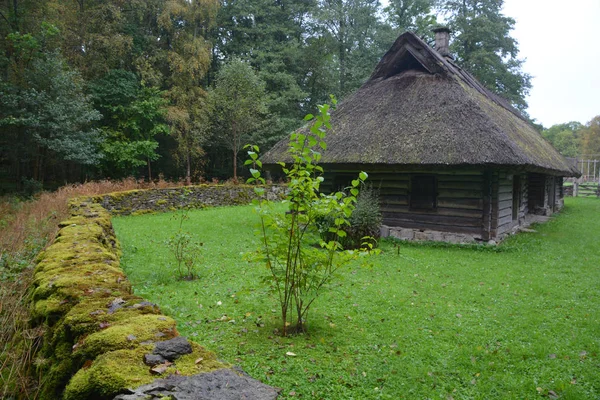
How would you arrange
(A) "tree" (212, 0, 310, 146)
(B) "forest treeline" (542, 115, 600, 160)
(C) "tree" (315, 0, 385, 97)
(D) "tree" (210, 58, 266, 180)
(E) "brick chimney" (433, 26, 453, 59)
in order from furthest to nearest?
(B) "forest treeline" (542, 115, 600, 160) → (C) "tree" (315, 0, 385, 97) → (A) "tree" (212, 0, 310, 146) → (D) "tree" (210, 58, 266, 180) → (E) "brick chimney" (433, 26, 453, 59)

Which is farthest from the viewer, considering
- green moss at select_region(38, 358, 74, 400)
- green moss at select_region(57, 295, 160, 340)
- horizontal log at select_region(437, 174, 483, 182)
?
horizontal log at select_region(437, 174, 483, 182)

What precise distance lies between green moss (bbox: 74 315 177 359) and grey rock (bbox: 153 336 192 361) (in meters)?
0.10

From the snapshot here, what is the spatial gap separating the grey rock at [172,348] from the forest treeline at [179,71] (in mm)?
15591

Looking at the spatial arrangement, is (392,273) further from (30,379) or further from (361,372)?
(30,379)

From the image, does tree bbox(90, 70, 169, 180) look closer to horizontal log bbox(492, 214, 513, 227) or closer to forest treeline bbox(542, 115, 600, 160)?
horizontal log bbox(492, 214, 513, 227)

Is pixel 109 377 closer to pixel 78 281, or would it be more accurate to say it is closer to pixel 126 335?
pixel 126 335

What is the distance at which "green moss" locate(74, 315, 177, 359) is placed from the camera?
241 cm

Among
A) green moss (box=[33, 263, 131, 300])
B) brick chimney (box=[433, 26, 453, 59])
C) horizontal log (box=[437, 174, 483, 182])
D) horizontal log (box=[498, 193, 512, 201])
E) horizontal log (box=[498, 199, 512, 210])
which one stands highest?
brick chimney (box=[433, 26, 453, 59])

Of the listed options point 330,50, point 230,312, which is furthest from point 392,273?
point 330,50

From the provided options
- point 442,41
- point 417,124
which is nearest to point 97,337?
point 417,124

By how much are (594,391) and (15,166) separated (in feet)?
87.1

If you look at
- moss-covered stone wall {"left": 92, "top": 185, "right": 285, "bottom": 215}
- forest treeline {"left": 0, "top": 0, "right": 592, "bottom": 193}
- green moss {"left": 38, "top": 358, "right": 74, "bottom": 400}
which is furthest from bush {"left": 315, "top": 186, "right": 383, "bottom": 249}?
forest treeline {"left": 0, "top": 0, "right": 592, "bottom": 193}

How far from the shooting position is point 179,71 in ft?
80.6

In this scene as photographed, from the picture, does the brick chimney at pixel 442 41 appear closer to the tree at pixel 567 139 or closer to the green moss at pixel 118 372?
the green moss at pixel 118 372
